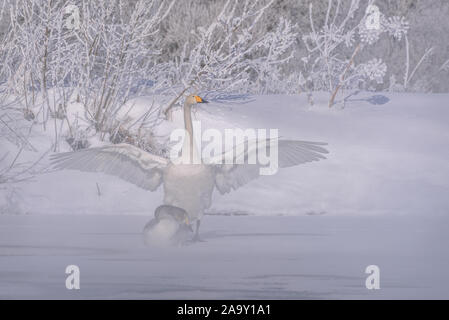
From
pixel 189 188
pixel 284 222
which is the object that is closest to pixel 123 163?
pixel 189 188

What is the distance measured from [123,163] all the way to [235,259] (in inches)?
84.1

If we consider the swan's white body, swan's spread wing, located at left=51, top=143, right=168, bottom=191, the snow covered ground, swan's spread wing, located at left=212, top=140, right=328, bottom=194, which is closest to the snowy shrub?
the snow covered ground

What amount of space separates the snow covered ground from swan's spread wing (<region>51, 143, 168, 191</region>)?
0.43 metres

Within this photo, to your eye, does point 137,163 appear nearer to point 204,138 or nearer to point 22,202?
point 22,202

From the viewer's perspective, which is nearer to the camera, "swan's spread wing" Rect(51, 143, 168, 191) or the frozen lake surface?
the frozen lake surface

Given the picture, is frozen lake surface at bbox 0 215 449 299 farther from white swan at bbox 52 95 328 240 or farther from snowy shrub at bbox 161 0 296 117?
snowy shrub at bbox 161 0 296 117

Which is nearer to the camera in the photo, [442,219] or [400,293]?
[400,293]

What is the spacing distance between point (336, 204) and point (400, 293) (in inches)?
162

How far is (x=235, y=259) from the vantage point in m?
5.63

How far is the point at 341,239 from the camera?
6582 mm

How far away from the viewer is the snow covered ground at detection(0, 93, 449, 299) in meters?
4.82

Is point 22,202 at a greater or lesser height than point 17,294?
greater

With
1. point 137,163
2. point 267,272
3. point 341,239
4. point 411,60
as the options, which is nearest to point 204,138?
point 137,163
